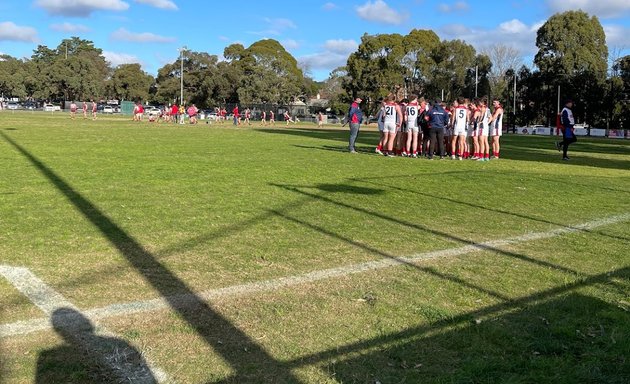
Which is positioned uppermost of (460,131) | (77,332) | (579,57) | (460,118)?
(579,57)

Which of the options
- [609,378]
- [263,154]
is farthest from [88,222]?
[263,154]

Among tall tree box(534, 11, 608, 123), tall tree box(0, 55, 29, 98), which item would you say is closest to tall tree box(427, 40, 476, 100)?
tall tree box(534, 11, 608, 123)

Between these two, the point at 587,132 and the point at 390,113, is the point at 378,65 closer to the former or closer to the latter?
the point at 587,132

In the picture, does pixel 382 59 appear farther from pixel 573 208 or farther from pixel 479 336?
pixel 479 336

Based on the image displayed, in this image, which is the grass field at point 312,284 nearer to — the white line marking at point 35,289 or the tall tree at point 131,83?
the white line marking at point 35,289

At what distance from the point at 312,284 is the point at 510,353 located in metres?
1.89

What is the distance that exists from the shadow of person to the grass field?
0.05ft

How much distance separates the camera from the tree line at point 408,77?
6525cm

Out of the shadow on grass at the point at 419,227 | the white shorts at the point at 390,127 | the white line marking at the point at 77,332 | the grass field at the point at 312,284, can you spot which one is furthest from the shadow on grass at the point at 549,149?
the white line marking at the point at 77,332

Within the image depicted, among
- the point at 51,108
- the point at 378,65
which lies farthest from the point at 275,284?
the point at 51,108

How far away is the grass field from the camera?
3.58 m

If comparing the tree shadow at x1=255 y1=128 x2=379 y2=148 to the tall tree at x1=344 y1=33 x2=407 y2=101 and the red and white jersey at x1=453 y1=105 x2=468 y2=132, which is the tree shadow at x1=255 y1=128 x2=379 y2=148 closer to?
the red and white jersey at x1=453 y1=105 x2=468 y2=132

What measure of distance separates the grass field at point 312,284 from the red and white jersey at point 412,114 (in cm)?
829

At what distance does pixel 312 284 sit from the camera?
16.7ft
